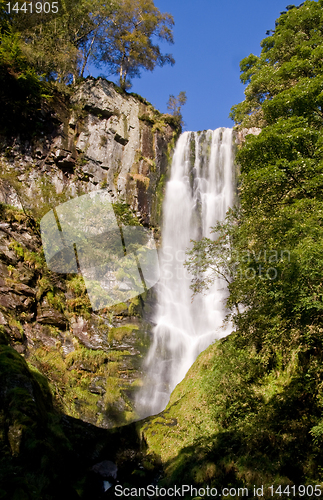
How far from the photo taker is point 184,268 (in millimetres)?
18094

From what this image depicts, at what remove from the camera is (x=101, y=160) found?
61.8 ft

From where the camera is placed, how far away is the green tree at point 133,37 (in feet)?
73.8

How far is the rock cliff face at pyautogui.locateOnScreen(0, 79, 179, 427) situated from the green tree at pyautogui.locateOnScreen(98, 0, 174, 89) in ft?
11.2

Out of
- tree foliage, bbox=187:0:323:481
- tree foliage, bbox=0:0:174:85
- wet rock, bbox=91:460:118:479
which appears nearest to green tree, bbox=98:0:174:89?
tree foliage, bbox=0:0:174:85

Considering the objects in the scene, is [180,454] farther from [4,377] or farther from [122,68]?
[122,68]

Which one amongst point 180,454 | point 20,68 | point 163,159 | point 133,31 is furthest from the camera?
point 133,31

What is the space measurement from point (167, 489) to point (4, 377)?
4.38 meters

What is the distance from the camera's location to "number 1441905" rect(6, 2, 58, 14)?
18.0 m

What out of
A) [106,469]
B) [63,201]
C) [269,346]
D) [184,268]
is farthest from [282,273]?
[63,201]

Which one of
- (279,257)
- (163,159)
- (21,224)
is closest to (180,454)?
(279,257)

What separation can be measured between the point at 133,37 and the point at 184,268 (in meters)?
18.3

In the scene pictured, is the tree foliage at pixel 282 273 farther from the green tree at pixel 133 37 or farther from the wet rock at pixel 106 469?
the green tree at pixel 133 37

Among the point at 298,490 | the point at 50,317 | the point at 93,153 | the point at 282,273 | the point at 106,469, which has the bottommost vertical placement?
the point at 106,469

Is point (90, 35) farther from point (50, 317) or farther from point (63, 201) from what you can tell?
point (50, 317)
